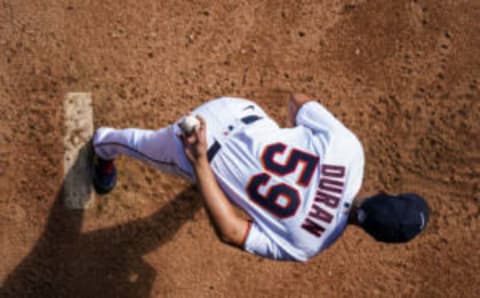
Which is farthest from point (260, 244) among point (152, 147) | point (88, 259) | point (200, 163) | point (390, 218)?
point (88, 259)

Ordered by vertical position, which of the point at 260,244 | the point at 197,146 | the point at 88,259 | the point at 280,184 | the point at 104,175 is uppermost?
the point at 197,146

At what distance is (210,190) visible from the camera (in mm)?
2031

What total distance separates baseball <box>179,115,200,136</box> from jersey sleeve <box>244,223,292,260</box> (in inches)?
23.4

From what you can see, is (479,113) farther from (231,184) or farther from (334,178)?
(231,184)

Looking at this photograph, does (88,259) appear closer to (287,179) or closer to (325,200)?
(287,179)

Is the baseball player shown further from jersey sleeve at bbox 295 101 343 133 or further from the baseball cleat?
the baseball cleat

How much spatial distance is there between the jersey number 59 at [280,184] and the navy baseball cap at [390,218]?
353 millimetres

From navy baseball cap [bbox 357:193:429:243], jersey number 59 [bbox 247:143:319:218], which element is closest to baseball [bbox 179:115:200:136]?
jersey number 59 [bbox 247:143:319:218]

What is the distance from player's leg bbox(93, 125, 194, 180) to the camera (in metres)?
2.37

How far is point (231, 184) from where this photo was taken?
2176 millimetres

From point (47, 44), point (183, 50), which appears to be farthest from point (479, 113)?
point (47, 44)

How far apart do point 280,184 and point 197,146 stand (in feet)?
1.56

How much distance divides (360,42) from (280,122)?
41.2 inches

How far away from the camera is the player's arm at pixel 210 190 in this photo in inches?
80.2
